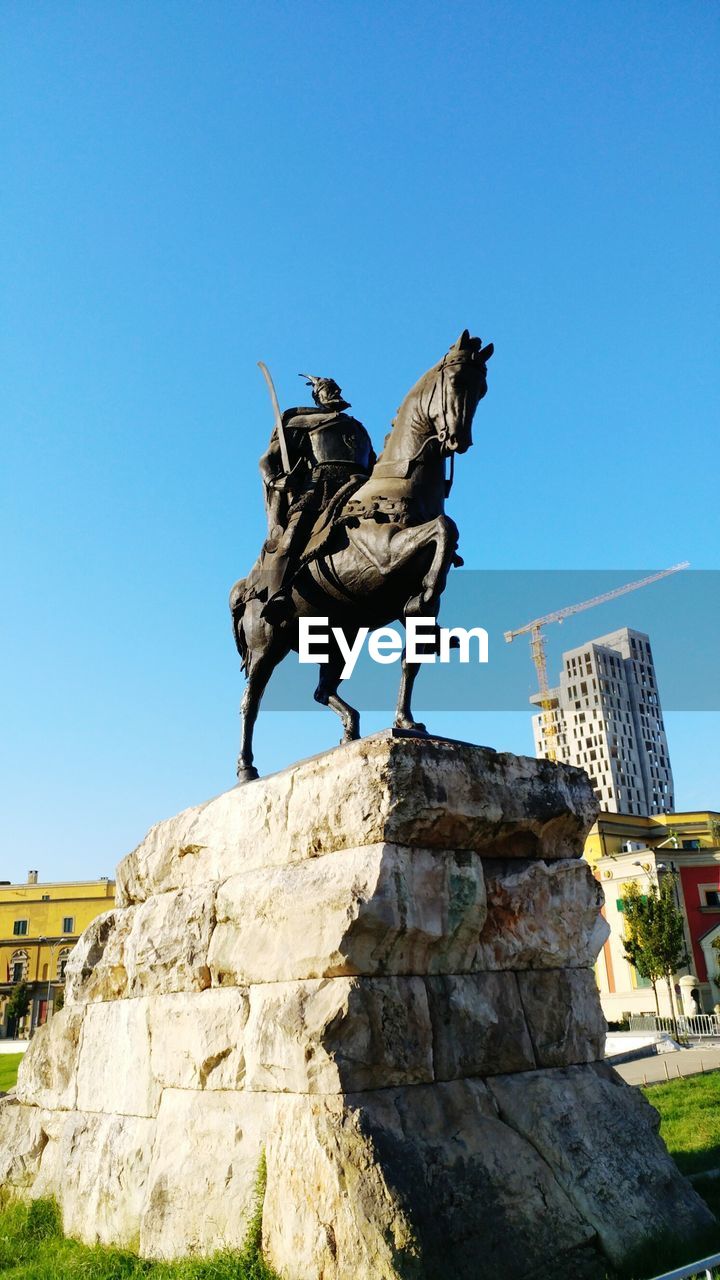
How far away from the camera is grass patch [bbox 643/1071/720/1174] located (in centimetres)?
712

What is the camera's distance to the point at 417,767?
15.5 ft

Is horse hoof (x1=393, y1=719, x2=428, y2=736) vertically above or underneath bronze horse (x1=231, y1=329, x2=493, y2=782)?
underneath

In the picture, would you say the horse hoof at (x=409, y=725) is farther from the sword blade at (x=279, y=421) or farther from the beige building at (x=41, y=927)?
the beige building at (x=41, y=927)

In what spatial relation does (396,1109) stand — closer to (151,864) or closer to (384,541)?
(151,864)

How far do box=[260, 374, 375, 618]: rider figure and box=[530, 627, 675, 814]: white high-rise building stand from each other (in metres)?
129

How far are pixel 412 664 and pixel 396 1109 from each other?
2.73 metres

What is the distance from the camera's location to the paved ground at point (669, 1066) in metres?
16.1

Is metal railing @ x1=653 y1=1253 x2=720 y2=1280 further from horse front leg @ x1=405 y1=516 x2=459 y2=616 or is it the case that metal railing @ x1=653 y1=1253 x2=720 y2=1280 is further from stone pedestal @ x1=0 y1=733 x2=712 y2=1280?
horse front leg @ x1=405 y1=516 x2=459 y2=616

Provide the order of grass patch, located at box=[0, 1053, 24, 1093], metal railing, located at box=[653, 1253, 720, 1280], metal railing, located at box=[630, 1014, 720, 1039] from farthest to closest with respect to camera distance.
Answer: metal railing, located at box=[630, 1014, 720, 1039] < grass patch, located at box=[0, 1053, 24, 1093] < metal railing, located at box=[653, 1253, 720, 1280]

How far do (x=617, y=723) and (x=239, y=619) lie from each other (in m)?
139

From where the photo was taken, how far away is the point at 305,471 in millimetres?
7496

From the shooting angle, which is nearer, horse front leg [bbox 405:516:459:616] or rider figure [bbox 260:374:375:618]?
horse front leg [bbox 405:516:459:616]

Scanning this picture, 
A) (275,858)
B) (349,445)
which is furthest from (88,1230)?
(349,445)

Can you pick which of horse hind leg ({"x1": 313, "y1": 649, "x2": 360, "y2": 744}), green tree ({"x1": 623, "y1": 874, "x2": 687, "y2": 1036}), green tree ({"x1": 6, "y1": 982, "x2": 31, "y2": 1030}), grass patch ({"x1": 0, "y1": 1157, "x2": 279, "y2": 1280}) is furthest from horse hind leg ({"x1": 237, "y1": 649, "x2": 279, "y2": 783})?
green tree ({"x1": 6, "y1": 982, "x2": 31, "y2": 1030})
